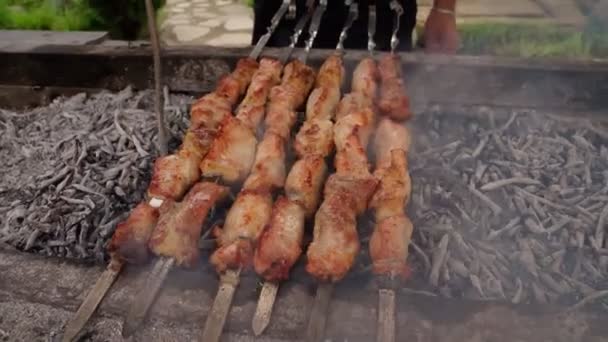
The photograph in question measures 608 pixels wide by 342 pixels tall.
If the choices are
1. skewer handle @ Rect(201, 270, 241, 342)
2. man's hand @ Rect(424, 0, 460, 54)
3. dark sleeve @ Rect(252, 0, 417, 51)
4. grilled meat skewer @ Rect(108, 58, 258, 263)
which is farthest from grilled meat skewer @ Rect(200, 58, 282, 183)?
man's hand @ Rect(424, 0, 460, 54)

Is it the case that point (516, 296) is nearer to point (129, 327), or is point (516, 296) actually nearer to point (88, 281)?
point (129, 327)

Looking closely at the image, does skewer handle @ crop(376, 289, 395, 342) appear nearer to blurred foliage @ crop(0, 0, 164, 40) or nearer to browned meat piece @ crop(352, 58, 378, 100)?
browned meat piece @ crop(352, 58, 378, 100)

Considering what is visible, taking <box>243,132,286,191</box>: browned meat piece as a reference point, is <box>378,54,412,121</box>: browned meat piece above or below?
above

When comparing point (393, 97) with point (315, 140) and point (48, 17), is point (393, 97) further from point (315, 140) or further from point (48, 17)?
point (48, 17)

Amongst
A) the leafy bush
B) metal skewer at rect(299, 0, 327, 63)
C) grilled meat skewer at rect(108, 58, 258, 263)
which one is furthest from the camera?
the leafy bush

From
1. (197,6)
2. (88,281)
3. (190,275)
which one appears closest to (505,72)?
(190,275)

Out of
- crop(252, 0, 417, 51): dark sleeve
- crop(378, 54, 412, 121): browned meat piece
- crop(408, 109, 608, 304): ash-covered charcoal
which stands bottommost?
crop(408, 109, 608, 304): ash-covered charcoal
